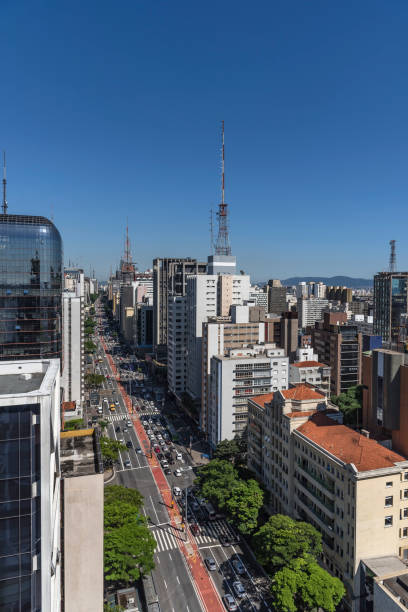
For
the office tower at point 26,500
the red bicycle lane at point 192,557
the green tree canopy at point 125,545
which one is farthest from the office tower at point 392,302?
the office tower at point 26,500

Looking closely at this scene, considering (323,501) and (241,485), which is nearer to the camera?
(323,501)

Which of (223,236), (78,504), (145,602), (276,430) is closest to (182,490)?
(276,430)

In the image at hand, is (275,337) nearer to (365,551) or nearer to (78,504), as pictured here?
(365,551)

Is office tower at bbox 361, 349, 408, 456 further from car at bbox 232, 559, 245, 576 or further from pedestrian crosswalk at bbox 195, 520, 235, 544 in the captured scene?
pedestrian crosswalk at bbox 195, 520, 235, 544

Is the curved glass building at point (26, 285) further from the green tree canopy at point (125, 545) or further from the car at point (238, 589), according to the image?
the car at point (238, 589)

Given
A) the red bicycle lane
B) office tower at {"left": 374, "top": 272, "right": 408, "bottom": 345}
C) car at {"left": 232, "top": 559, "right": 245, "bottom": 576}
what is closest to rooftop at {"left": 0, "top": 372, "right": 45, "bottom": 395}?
the red bicycle lane
